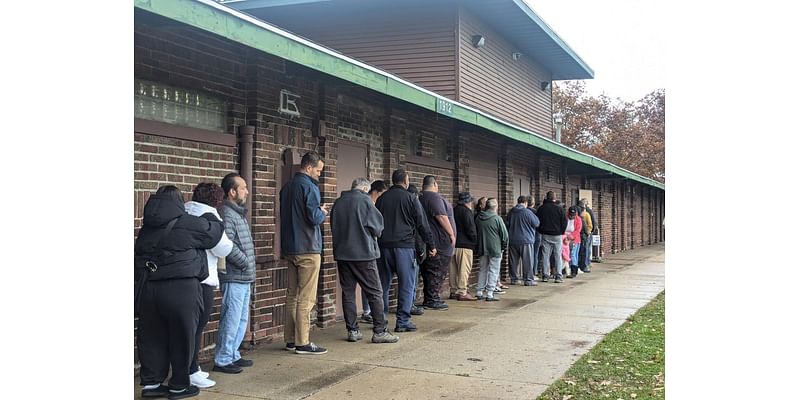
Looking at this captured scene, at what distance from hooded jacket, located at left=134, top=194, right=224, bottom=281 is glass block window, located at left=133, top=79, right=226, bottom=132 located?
109cm

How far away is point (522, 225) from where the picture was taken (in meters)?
13.9

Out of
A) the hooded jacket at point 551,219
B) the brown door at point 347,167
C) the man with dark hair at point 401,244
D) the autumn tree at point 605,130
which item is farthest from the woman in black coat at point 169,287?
the autumn tree at point 605,130

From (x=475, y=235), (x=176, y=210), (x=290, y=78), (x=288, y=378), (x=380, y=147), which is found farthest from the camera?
(x=475, y=235)

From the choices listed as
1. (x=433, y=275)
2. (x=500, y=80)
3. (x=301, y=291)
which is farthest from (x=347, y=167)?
(x=500, y=80)

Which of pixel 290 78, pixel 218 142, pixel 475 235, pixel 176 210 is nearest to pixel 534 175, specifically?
pixel 475 235

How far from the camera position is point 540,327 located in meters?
9.19

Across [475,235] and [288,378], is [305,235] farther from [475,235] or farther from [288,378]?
[475,235]

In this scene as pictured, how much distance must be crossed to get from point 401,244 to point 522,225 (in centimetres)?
571

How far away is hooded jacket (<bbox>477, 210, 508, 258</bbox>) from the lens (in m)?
11.9

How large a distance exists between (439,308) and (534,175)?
7.88 metres

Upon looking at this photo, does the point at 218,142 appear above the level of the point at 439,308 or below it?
above

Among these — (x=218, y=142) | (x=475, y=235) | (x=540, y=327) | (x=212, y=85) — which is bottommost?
(x=540, y=327)

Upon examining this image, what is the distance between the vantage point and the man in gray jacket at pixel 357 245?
7.70m

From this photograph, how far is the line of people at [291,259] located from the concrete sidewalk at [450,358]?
0.92ft
